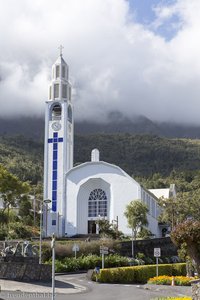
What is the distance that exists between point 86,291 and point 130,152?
141m

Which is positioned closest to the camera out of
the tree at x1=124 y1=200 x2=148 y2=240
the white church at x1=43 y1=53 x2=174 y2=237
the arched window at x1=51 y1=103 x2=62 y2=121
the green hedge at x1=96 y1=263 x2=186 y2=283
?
the green hedge at x1=96 y1=263 x2=186 y2=283

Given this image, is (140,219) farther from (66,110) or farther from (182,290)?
(182,290)

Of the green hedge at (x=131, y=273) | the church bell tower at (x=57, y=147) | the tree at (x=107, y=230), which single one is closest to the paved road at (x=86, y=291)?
the green hedge at (x=131, y=273)

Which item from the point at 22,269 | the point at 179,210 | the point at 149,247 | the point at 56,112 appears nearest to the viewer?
the point at 22,269

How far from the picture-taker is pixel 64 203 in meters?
57.8

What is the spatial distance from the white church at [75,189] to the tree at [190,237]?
131 feet

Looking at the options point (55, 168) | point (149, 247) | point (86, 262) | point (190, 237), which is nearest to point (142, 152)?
point (55, 168)

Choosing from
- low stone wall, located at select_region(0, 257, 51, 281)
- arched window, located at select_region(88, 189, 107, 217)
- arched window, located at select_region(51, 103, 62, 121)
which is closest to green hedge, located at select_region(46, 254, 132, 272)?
low stone wall, located at select_region(0, 257, 51, 281)

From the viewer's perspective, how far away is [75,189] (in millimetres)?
58062

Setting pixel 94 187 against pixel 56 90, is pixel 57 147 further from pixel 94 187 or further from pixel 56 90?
pixel 56 90

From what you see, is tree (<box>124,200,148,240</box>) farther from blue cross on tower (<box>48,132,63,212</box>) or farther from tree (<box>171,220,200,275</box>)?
tree (<box>171,220,200,275</box>)

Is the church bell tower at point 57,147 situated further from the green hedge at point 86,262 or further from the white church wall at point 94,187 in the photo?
the green hedge at point 86,262

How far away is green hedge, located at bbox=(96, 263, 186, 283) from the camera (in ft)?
92.0

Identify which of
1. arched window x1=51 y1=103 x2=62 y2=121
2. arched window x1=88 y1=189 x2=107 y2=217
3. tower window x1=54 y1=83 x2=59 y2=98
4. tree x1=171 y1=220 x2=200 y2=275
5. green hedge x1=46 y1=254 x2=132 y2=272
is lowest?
green hedge x1=46 y1=254 x2=132 y2=272
